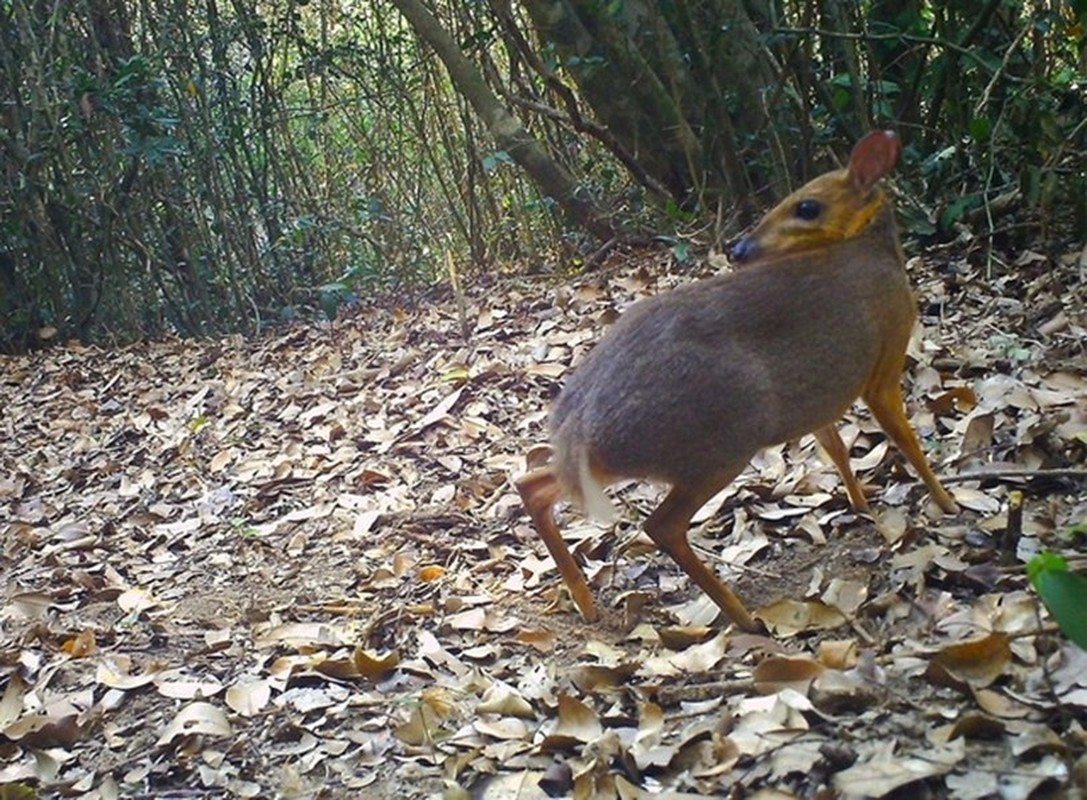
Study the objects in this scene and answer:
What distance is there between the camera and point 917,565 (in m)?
3.24

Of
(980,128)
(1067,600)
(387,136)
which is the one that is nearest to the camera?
(1067,600)

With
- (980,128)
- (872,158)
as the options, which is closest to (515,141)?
(980,128)

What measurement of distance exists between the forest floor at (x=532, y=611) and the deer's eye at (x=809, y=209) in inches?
34.5

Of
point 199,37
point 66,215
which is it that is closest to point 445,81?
point 199,37

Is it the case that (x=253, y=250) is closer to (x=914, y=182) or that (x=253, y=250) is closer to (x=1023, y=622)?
(x=914, y=182)

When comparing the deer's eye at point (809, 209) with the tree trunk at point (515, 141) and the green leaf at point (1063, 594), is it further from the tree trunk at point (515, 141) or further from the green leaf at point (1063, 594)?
the tree trunk at point (515, 141)

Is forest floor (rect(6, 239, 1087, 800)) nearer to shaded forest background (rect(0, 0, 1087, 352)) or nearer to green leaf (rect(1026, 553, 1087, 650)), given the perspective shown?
green leaf (rect(1026, 553, 1087, 650))

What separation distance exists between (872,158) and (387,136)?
22.8ft

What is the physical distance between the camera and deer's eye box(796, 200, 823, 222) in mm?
3697

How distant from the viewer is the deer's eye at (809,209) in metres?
3.70

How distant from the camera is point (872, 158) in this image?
141 inches

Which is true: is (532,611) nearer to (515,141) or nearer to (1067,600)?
(1067,600)

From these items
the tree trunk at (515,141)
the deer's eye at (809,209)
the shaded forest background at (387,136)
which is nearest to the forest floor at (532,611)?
the deer's eye at (809,209)

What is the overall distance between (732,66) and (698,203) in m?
0.79
